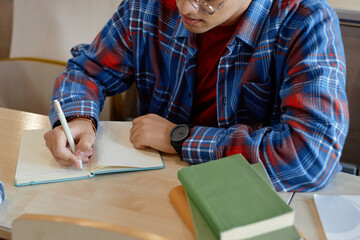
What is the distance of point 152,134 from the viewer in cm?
108

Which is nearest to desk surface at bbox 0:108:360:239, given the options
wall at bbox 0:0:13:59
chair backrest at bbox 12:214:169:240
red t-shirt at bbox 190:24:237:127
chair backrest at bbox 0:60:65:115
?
chair backrest at bbox 12:214:169:240

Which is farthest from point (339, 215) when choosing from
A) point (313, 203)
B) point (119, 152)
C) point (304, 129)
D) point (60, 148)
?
point (60, 148)

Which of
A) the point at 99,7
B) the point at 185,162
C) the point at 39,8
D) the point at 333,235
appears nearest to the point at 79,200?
the point at 185,162

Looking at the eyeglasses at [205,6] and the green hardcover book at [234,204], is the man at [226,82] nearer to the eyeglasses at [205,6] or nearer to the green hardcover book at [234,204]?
the eyeglasses at [205,6]

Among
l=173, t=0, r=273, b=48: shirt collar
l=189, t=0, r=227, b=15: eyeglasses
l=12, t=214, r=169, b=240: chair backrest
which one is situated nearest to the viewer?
l=12, t=214, r=169, b=240: chair backrest

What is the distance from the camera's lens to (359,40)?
1.88 meters

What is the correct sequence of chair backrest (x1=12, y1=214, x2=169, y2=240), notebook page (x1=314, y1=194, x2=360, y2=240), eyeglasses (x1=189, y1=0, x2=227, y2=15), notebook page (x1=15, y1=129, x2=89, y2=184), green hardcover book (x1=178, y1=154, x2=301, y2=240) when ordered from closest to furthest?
1. chair backrest (x1=12, y1=214, x2=169, y2=240)
2. green hardcover book (x1=178, y1=154, x2=301, y2=240)
3. notebook page (x1=314, y1=194, x2=360, y2=240)
4. notebook page (x1=15, y1=129, x2=89, y2=184)
5. eyeglasses (x1=189, y1=0, x2=227, y2=15)

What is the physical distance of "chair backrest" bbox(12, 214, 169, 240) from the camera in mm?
561

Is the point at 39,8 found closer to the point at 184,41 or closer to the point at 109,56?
the point at 109,56

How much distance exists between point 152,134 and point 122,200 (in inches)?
9.3

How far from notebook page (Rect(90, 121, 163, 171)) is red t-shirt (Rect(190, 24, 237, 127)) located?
30 centimetres

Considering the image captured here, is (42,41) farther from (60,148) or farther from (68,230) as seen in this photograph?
(68,230)

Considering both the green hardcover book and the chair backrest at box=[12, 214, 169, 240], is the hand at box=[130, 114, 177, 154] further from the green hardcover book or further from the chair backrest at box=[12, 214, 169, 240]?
the chair backrest at box=[12, 214, 169, 240]

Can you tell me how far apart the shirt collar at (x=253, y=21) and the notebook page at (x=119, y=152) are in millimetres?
425
